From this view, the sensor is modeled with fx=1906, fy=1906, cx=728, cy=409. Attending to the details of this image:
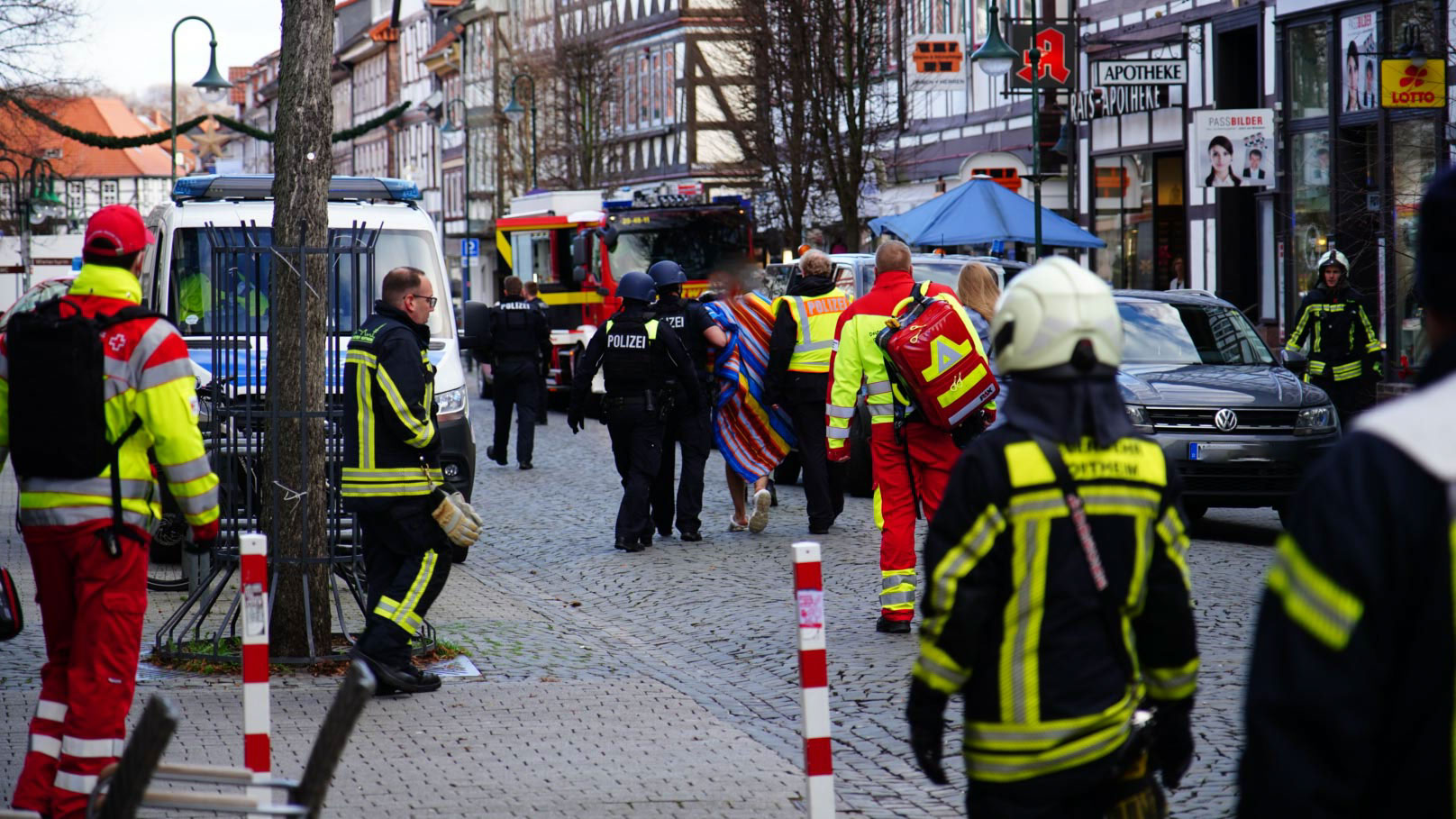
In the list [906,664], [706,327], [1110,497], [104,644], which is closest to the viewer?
[1110,497]

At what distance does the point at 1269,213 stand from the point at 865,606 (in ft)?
60.8

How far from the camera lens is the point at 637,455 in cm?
1328

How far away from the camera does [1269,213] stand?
89.2 feet

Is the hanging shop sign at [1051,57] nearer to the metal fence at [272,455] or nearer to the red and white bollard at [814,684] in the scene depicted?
the metal fence at [272,455]

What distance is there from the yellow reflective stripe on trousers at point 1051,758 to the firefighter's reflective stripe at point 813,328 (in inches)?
394

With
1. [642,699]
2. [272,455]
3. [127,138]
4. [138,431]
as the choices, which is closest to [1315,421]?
[642,699]

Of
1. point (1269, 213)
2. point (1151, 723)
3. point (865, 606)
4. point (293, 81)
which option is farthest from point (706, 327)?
point (1269, 213)

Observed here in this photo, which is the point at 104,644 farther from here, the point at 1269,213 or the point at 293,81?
the point at 1269,213

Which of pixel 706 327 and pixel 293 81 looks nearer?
pixel 293 81

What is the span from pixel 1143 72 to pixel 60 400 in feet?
81.1

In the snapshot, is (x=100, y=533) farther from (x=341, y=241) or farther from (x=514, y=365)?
(x=514, y=365)

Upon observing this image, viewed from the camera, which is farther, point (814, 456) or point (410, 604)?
point (814, 456)

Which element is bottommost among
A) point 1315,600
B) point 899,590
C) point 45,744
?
point 899,590

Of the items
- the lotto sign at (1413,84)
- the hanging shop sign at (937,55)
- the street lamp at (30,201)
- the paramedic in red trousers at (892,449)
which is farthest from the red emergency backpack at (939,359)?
the street lamp at (30,201)
